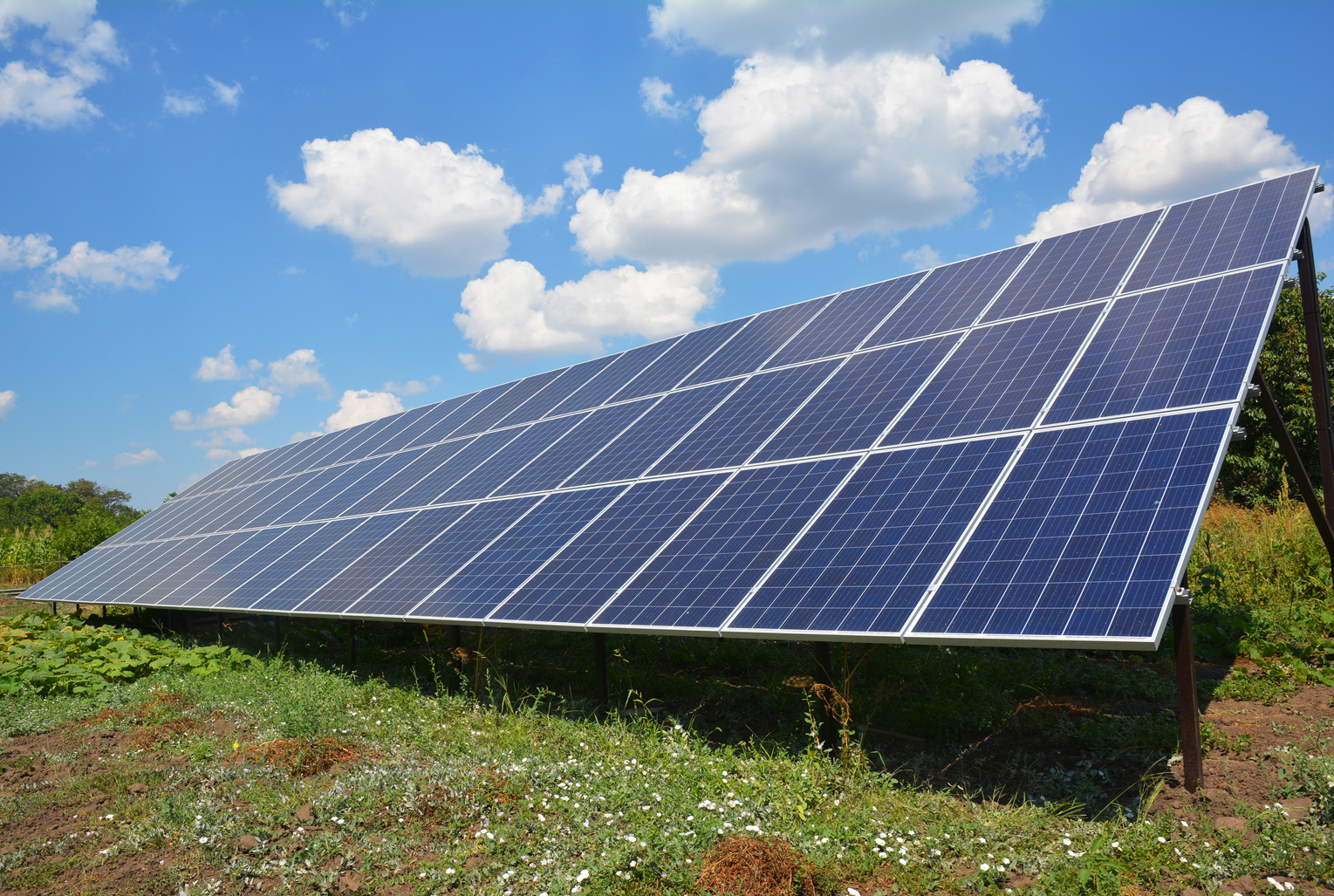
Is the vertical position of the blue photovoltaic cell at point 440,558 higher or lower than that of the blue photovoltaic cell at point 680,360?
lower

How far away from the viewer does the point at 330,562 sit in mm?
14422

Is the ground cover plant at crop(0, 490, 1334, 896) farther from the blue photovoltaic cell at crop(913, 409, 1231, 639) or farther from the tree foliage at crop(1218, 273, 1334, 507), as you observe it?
the tree foliage at crop(1218, 273, 1334, 507)

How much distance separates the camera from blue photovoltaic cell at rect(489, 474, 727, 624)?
936 centimetres

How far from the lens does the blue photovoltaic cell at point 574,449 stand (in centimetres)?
1330

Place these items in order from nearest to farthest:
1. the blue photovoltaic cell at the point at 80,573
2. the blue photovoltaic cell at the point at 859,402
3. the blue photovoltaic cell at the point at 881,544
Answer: the blue photovoltaic cell at the point at 881,544
the blue photovoltaic cell at the point at 859,402
the blue photovoltaic cell at the point at 80,573

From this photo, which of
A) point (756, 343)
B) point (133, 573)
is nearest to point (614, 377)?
point (756, 343)

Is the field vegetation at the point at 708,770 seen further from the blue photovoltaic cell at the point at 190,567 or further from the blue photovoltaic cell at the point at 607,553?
the blue photovoltaic cell at the point at 190,567

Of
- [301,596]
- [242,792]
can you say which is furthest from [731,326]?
[242,792]

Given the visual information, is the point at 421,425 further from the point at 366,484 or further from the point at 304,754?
the point at 304,754

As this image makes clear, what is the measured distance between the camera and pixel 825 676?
8281 mm

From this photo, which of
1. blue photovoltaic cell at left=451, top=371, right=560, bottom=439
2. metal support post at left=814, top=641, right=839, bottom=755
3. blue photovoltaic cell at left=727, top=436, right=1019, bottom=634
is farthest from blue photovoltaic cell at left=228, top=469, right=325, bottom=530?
blue photovoltaic cell at left=727, top=436, right=1019, bottom=634

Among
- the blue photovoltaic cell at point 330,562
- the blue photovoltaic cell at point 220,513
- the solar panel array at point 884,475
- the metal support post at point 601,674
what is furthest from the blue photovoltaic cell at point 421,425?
the metal support post at point 601,674

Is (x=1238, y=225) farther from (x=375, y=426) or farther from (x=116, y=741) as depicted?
(x=375, y=426)

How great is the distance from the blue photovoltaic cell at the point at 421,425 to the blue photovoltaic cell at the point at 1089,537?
16.3 m
